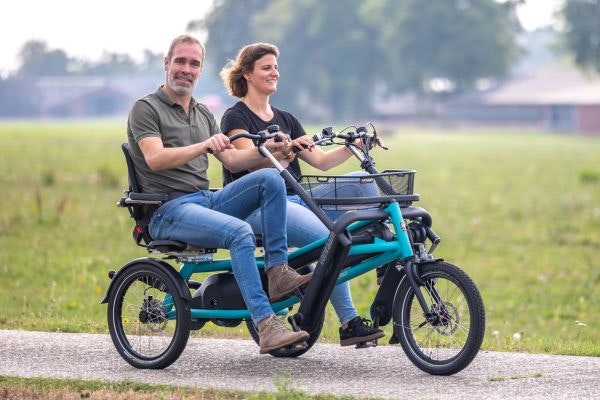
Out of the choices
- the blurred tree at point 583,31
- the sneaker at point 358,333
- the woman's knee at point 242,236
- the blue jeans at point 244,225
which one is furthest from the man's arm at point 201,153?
the blurred tree at point 583,31

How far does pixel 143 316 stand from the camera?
286 inches

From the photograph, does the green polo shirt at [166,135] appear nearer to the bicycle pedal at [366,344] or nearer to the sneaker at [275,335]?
the sneaker at [275,335]

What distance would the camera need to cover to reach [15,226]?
61.4 feet

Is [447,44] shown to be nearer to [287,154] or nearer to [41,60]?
[41,60]

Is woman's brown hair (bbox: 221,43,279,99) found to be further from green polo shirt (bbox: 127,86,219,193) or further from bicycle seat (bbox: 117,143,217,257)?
bicycle seat (bbox: 117,143,217,257)

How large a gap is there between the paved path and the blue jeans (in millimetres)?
461

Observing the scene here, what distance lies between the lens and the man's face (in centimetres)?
710

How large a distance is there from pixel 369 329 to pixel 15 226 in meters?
12.6

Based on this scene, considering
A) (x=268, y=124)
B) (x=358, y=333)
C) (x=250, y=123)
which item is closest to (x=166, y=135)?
(x=250, y=123)

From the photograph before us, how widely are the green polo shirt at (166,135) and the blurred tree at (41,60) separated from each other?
168 m

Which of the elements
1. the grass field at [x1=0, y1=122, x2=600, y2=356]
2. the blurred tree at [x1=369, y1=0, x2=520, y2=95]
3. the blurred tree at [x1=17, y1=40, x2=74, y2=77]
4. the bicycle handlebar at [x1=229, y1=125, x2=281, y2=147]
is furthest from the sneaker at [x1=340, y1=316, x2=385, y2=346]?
the blurred tree at [x1=17, y1=40, x2=74, y2=77]

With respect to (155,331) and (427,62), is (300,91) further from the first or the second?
(155,331)

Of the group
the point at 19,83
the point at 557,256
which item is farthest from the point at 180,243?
the point at 19,83

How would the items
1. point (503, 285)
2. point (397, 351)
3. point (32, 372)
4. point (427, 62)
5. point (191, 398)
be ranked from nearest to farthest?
point (191, 398) → point (32, 372) → point (397, 351) → point (503, 285) → point (427, 62)
